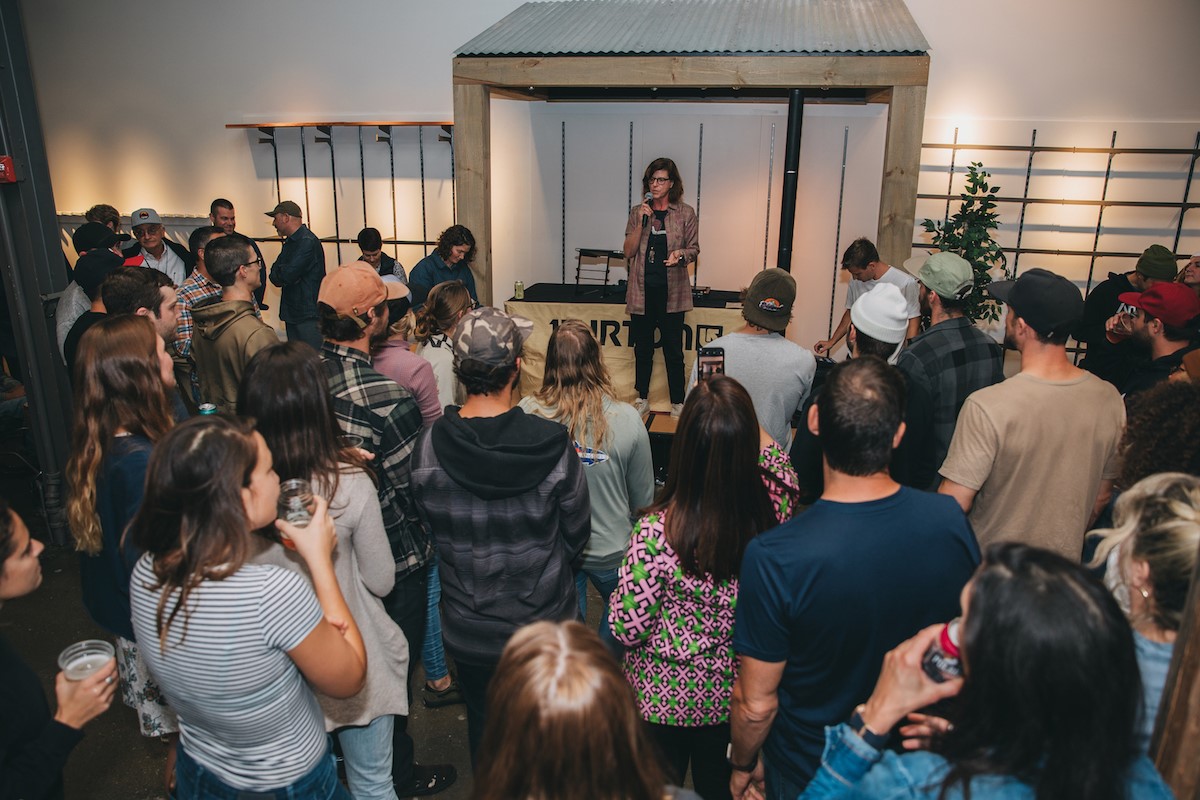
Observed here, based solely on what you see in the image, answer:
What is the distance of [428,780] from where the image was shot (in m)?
2.96

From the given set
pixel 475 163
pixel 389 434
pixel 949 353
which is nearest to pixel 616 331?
pixel 475 163

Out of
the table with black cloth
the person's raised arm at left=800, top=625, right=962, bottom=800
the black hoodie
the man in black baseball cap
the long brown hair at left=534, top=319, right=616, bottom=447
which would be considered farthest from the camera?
the table with black cloth

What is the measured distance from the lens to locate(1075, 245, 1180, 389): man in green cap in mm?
4820

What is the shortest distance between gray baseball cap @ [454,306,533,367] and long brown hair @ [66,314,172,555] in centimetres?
98

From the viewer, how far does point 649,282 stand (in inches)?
241

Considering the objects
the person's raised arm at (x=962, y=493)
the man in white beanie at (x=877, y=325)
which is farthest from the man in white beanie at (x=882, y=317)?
the person's raised arm at (x=962, y=493)

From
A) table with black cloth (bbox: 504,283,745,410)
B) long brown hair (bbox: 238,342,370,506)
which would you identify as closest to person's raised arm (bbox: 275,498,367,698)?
long brown hair (bbox: 238,342,370,506)

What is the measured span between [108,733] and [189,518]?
228 centimetres

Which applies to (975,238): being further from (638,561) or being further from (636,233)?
(638,561)

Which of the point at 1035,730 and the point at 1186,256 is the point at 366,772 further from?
the point at 1186,256

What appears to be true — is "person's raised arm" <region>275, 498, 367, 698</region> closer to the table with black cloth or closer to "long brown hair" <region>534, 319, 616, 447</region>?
"long brown hair" <region>534, 319, 616, 447</region>

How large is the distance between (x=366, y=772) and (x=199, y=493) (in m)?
1.23

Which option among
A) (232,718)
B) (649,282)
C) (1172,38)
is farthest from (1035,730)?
(1172,38)

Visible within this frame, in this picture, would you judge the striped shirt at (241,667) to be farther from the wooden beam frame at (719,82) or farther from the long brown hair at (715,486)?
the wooden beam frame at (719,82)
